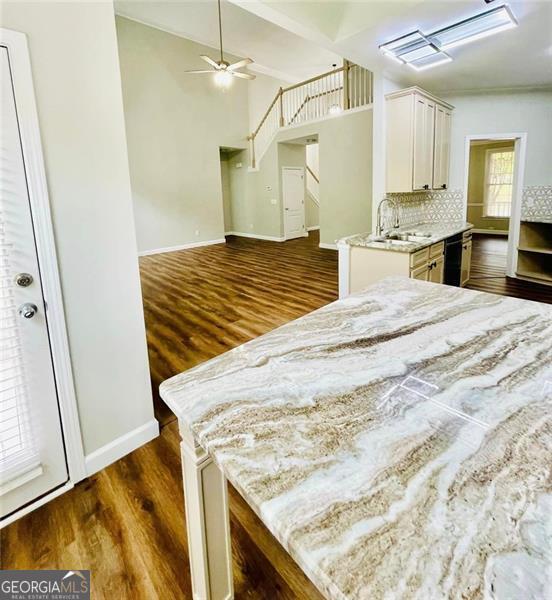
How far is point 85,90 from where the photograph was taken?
1.73 metres

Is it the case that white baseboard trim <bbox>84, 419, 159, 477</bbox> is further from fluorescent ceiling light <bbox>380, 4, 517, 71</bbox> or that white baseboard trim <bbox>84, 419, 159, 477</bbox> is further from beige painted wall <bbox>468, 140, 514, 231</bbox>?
beige painted wall <bbox>468, 140, 514, 231</bbox>

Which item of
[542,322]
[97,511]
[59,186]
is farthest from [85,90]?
[542,322]

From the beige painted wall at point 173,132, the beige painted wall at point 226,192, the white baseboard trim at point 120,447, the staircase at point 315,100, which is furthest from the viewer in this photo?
the beige painted wall at point 226,192

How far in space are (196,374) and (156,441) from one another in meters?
1.37

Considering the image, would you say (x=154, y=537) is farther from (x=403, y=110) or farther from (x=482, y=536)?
(x=403, y=110)

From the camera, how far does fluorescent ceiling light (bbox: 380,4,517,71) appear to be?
2960mm

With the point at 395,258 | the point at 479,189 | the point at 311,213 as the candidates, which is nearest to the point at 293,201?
the point at 311,213

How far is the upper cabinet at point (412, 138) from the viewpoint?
14.3 feet

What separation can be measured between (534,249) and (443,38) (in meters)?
3.49

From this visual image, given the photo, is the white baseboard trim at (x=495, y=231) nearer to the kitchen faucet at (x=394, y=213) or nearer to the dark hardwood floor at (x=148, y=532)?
the kitchen faucet at (x=394, y=213)

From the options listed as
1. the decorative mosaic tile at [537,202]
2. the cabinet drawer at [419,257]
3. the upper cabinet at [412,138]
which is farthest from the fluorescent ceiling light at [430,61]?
the decorative mosaic tile at [537,202]

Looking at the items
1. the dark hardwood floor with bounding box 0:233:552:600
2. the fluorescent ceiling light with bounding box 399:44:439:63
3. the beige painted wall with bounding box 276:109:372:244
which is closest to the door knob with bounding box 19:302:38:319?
the dark hardwood floor with bounding box 0:233:552:600

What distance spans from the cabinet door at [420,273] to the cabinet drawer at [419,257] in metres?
0.05

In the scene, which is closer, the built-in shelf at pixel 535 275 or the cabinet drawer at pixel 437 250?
the cabinet drawer at pixel 437 250
